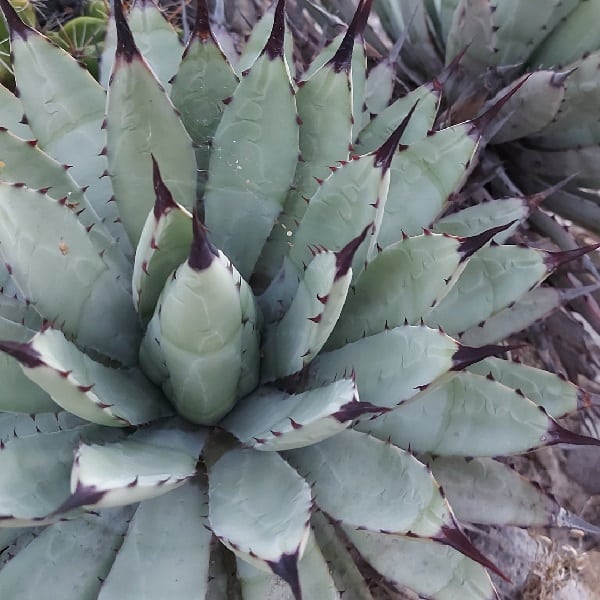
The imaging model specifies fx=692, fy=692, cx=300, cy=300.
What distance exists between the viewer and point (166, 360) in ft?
2.52

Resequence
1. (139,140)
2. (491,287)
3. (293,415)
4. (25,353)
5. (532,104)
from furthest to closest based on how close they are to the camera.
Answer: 1. (532,104)
2. (491,287)
3. (139,140)
4. (293,415)
5. (25,353)

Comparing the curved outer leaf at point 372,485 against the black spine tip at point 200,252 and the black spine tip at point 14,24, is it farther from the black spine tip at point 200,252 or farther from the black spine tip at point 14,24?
the black spine tip at point 14,24

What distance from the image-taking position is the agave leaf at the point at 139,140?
0.79 meters

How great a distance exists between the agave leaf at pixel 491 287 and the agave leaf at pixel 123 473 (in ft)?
1.31

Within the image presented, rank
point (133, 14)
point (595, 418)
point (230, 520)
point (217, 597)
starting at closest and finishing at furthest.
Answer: point (230, 520), point (217, 597), point (133, 14), point (595, 418)

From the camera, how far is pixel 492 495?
0.95m

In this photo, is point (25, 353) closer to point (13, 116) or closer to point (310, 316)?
point (310, 316)

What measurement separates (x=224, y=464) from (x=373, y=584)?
1.29 feet

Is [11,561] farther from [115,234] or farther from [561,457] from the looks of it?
[561,457]

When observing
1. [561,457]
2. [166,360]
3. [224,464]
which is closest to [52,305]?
[166,360]

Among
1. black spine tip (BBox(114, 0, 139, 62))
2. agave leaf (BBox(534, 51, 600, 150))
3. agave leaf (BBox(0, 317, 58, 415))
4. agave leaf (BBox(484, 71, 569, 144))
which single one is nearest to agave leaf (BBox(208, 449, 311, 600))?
agave leaf (BBox(0, 317, 58, 415))

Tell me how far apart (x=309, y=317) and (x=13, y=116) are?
533mm

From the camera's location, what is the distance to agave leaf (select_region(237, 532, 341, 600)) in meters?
0.82

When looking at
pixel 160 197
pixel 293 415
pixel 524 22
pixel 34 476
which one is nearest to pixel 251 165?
pixel 160 197
